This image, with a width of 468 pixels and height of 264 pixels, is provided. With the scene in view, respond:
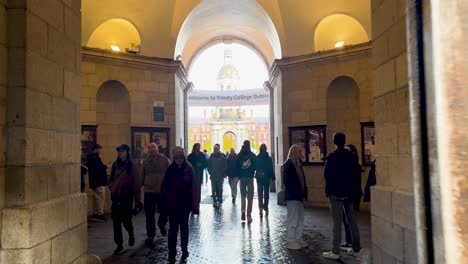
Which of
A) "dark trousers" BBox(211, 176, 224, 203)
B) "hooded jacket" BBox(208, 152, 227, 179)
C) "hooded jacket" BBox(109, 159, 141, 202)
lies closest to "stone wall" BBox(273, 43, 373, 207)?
"hooded jacket" BBox(208, 152, 227, 179)

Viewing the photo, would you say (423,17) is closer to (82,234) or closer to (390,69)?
(390,69)

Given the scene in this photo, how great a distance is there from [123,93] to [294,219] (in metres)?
7.55

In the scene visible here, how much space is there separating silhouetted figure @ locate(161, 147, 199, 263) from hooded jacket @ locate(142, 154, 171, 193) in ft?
4.15

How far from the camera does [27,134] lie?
290 centimetres

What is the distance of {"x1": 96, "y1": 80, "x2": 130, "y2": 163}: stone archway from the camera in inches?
445

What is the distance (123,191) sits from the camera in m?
6.11

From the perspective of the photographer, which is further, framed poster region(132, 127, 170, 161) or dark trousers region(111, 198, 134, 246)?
framed poster region(132, 127, 170, 161)

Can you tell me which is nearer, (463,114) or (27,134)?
(463,114)

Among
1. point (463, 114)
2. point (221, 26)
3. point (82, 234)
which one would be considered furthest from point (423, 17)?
point (221, 26)

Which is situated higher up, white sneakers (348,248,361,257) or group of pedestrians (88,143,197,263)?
group of pedestrians (88,143,197,263)

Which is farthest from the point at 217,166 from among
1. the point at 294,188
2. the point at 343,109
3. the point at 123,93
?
the point at 294,188

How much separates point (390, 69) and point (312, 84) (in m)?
8.23

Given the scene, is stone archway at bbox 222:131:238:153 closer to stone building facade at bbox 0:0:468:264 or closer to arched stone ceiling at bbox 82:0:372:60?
arched stone ceiling at bbox 82:0:372:60

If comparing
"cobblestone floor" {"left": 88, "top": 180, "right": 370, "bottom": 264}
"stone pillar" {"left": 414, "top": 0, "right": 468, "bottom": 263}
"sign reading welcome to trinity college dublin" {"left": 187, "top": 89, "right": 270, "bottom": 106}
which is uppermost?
"sign reading welcome to trinity college dublin" {"left": 187, "top": 89, "right": 270, "bottom": 106}
